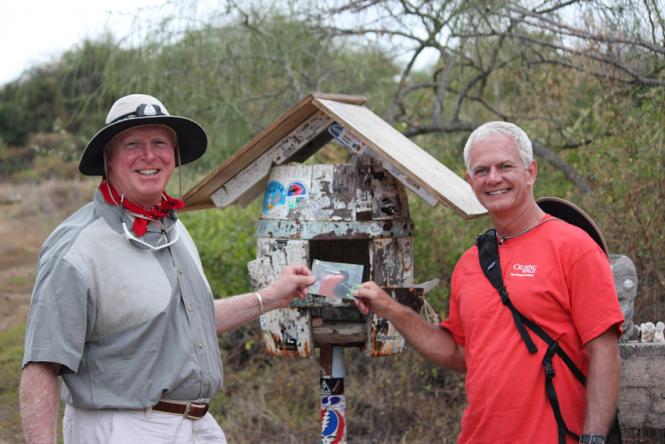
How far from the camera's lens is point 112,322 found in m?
2.70

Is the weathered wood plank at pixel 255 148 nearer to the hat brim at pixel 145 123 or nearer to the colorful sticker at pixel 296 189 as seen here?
the colorful sticker at pixel 296 189

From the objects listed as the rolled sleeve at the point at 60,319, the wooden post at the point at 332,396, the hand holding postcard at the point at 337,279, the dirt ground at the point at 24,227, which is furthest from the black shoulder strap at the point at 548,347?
the dirt ground at the point at 24,227

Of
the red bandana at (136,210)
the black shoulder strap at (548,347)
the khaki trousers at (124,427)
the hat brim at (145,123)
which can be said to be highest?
the hat brim at (145,123)

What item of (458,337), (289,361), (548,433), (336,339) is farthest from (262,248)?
(289,361)

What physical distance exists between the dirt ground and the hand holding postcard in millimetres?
6585

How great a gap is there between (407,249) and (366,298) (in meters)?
0.47

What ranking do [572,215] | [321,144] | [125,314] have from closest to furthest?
[125,314] → [572,215] → [321,144]

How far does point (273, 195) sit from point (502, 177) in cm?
123

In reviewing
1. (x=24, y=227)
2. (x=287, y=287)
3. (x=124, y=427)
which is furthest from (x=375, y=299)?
(x=24, y=227)

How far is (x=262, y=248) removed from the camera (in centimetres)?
379

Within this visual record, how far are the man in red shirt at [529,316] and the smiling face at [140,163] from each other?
1.11 metres

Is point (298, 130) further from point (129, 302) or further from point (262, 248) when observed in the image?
point (129, 302)

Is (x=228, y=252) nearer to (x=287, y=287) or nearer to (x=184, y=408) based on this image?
(x=287, y=287)

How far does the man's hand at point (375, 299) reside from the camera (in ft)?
11.0
